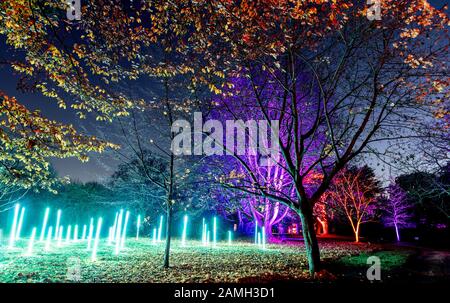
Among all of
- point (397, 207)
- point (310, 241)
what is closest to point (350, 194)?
point (397, 207)

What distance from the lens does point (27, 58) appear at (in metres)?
6.95

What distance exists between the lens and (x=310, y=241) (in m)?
8.84

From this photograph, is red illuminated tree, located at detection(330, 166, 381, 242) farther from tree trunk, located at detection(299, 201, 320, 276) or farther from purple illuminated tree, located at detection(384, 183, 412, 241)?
tree trunk, located at detection(299, 201, 320, 276)

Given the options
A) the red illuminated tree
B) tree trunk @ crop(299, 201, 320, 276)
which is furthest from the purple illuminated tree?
tree trunk @ crop(299, 201, 320, 276)

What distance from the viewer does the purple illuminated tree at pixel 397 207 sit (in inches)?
1521

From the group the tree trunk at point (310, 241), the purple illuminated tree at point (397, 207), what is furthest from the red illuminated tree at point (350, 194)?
the tree trunk at point (310, 241)

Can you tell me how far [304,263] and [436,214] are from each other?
40.0 m

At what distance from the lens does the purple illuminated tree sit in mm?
Result: 38625

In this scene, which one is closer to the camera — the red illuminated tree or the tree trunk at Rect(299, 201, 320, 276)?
the tree trunk at Rect(299, 201, 320, 276)

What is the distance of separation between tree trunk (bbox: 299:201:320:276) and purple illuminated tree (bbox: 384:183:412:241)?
34742 mm

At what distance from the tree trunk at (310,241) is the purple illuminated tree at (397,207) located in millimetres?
34742
